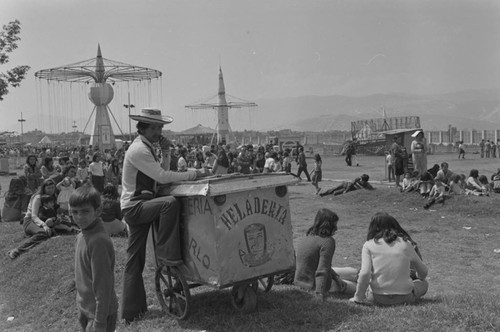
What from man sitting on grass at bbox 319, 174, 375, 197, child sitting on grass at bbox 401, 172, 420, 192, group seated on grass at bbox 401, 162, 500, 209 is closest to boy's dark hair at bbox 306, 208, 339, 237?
group seated on grass at bbox 401, 162, 500, 209

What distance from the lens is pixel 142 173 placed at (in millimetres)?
5000

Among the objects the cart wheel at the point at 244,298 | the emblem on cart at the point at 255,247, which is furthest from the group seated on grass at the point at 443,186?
the emblem on cart at the point at 255,247

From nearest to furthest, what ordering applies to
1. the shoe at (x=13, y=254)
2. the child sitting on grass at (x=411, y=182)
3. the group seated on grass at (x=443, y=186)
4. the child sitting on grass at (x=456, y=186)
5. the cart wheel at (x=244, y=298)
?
the cart wheel at (x=244, y=298)
the shoe at (x=13, y=254)
the group seated on grass at (x=443, y=186)
the child sitting on grass at (x=456, y=186)
the child sitting on grass at (x=411, y=182)

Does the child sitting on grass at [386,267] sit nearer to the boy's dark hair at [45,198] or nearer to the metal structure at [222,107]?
the boy's dark hair at [45,198]

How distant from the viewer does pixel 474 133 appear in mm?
59500

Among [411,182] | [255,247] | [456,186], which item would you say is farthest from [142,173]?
[411,182]

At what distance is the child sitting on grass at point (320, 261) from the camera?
5.35 m

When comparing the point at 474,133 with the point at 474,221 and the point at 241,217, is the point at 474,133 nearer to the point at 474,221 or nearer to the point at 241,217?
the point at 474,221

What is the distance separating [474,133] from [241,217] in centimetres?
6055

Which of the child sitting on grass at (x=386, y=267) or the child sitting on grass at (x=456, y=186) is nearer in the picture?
the child sitting on grass at (x=386, y=267)

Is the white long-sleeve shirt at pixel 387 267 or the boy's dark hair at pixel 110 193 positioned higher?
the boy's dark hair at pixel 110 193

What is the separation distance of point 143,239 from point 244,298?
1.14 m

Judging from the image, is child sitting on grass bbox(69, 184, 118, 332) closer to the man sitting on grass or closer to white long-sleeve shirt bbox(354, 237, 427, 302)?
white long-sleeve shirt bbox(354, 237, 427, 302)

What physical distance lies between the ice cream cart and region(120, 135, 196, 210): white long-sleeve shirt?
0.38ft
